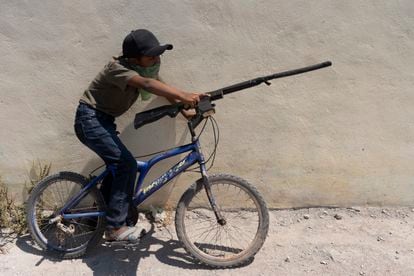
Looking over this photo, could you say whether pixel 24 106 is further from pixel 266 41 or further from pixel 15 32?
pixel 266 41

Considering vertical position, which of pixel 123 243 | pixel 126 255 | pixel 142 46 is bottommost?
pixel 126 255

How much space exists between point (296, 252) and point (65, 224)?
1930 millimetres

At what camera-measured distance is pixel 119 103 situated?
12.2 feet

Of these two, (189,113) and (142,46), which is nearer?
(142,46)

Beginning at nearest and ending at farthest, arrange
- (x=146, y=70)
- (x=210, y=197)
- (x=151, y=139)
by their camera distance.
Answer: (x=146, y=70) < (x=210, y=197) < (x=151, y=139)

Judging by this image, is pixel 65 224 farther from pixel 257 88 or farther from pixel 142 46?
pixel 257 88

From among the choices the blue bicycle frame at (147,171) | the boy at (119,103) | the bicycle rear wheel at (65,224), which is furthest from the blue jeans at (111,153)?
the bicycle rear wheel at (65,224)

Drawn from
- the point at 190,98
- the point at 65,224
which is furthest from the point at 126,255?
the point at 190,98

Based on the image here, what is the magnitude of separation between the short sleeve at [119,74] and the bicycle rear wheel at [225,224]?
1008 millimetres

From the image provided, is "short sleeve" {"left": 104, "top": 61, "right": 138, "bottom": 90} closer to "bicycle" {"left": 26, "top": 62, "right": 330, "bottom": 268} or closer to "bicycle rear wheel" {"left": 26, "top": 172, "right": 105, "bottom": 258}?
"bicycle" {"left": 26, "top": 62, "right": 330, "bottom": 268}

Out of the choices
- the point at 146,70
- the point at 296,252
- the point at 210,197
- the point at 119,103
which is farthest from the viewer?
the point at 296,252

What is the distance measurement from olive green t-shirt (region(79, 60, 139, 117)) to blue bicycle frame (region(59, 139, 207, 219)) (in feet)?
1.52

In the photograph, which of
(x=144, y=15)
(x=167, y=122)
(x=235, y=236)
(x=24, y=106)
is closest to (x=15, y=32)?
(x=24, y=106)

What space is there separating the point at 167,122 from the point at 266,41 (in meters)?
1.08
